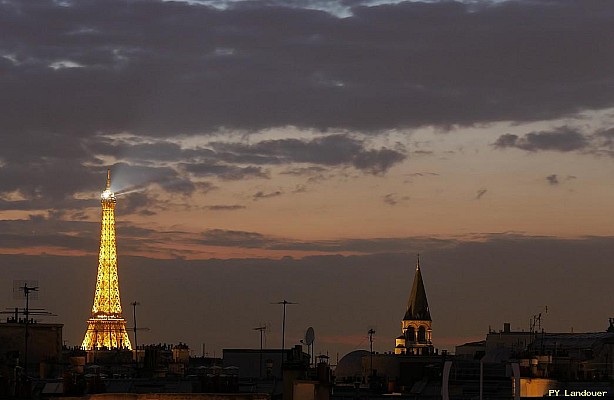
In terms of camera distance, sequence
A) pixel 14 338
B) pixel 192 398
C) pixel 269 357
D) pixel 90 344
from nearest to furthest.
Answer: pixel 192 398 < pixel 269 357 < pixel 14 338 < pixel 90 344

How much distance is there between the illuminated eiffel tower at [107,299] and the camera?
163750 millimetres

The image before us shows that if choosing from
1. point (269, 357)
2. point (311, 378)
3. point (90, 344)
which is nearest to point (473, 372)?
point (269, 357)

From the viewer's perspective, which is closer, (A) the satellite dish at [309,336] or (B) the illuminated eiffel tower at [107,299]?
(A) the satellite dish at [309,336]

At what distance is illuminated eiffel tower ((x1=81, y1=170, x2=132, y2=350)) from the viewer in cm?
16375

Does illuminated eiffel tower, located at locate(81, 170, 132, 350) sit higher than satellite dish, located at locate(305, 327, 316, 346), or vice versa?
illuminated eiffel tower, located at locate(81, 170, 132, 350)

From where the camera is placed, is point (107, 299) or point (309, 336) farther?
point (107, 299)

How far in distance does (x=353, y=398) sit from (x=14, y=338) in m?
44.8

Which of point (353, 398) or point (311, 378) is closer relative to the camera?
point (311, 378)

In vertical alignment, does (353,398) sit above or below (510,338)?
below

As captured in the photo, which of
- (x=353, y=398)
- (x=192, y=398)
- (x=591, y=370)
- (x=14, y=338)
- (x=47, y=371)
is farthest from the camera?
(x=591, y=370)

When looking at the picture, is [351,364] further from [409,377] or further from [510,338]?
[510,338]

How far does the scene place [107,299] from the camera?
170m

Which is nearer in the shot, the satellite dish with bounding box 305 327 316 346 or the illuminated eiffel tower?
the satellite dish with bounding box 305 327 316 346

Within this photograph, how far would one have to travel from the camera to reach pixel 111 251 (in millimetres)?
167375
